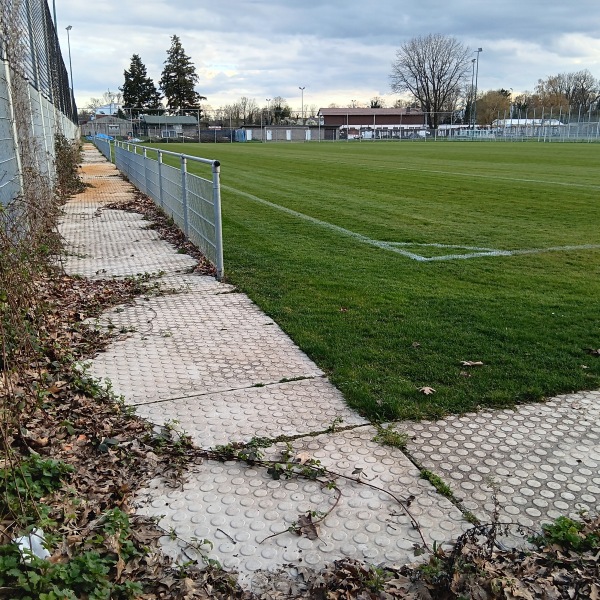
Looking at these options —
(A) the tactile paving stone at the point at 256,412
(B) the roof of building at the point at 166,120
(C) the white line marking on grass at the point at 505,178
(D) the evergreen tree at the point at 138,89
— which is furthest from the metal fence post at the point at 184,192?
(D) the evergreen tree at the point at 138,89

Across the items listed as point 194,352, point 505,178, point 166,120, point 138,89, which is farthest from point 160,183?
point 138,89

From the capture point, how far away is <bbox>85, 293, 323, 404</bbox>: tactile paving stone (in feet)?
15.4

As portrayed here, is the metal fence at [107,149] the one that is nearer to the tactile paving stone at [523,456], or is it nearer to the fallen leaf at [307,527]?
the tactile paving stone at [523,456]

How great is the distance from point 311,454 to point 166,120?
96.2 meters

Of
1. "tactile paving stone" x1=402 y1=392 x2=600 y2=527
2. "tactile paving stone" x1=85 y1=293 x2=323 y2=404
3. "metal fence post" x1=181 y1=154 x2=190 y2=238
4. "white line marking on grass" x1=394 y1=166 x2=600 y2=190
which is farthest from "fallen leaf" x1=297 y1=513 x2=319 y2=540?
"white line marking on grass" x1=394 y1=166 x2=600 y2=190

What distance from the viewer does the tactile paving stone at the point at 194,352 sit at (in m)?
4.70

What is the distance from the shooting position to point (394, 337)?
5.48m

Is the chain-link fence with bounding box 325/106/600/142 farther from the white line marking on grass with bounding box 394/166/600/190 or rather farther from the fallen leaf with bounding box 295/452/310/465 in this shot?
the fallen leaf with bounding box 295/452/310/465

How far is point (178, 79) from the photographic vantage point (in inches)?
4353

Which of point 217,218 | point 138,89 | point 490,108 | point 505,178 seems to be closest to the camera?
point 217,218

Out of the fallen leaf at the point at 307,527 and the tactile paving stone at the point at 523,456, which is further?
the tactile paving stone at the point at 523,456

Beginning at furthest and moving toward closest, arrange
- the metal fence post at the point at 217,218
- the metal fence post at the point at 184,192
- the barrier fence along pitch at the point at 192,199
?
1. the metal fence post at the point at 184,192
2. the barrier fence along pitch at the point at 192,199
3. the metal fence post at the point at 217,218

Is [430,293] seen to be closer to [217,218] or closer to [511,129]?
[217,218]

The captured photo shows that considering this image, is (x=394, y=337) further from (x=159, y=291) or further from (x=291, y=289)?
(x=159, y=291)
